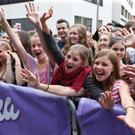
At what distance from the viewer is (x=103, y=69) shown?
6.10 feet

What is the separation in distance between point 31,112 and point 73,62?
71 centimetres

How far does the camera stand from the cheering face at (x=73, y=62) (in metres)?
2.00

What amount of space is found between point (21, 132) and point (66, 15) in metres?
13.3

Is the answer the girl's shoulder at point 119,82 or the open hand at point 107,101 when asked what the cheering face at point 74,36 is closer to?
the girl's shoulder at point 119,82

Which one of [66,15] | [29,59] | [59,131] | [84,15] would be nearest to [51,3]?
[66,15]

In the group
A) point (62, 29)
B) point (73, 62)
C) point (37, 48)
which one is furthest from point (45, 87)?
point (62, 29)

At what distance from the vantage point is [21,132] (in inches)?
80.0

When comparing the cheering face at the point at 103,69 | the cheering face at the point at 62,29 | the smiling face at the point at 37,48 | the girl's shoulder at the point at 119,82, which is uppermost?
the cheering face at the point at 62,29

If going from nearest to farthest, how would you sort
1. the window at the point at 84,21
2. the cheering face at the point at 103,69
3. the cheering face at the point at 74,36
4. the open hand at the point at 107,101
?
1. the open hand at the point at 107,101
2. the cheering face at the point at 103,69
3. the cheering face at the point at 74,36
4. the window at the point at 84,21

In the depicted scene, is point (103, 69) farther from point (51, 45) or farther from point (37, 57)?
point (37, 57)

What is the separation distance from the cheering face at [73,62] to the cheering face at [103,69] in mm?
222

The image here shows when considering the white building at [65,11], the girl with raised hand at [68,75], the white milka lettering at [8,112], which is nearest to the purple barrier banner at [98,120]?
the girl with raised hand at [68,75]

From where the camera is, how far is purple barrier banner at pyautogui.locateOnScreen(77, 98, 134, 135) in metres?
1.53

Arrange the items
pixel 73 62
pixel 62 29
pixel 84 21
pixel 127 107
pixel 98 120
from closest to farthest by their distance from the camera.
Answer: pixel 127 107
pixel 98 120
pixel 73 62
pixel 62 29
pixel 84 21
